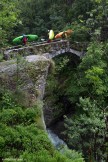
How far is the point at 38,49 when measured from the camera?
2380 cm

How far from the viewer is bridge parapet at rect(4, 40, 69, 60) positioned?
69.3 ft

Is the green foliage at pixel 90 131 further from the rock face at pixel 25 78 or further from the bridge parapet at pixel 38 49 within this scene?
the bridge parapet at pixel 38 49

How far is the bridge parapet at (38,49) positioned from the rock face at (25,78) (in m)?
1.57

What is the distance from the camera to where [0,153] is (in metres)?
13.2

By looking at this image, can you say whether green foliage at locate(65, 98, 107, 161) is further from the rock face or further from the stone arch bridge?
the stone arch bridge

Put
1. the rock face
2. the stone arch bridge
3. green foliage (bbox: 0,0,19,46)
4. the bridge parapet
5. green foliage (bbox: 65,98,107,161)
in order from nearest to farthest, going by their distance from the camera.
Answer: the rock face < green foliage (bbox: 65,98,107,161) < the bridge parapet < the stone arch bridge < green foliage (bbox: 0,0,19,46)

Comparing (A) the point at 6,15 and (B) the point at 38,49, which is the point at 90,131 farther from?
(A) the point at 6,15

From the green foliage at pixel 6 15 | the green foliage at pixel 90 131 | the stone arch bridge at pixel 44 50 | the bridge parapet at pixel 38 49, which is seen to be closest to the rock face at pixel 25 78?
the bridge parapet at pixel 38 49

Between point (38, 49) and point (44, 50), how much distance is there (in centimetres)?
165

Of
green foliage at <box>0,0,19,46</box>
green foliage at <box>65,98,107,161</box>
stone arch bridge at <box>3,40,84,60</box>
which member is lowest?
green foliage at <box>65,98,107,161</box>

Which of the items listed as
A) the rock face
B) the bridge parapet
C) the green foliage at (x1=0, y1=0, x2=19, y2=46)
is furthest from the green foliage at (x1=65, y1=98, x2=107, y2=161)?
the green foliage at (x1=0, y1=0, x2=19, y2=46)

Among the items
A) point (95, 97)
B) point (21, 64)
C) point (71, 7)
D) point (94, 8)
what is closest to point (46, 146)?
point (21, 64)

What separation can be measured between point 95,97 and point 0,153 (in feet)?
39.5

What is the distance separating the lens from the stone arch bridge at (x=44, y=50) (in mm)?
21395
